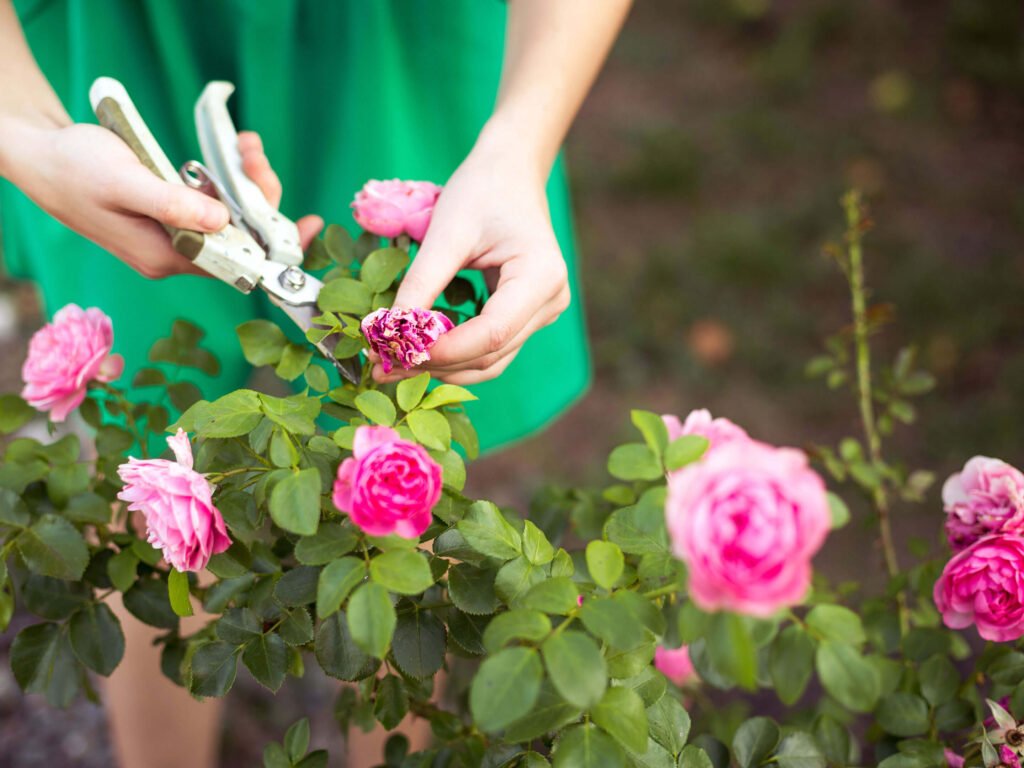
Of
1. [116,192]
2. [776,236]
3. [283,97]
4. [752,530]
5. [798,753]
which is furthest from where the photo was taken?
[776,236]

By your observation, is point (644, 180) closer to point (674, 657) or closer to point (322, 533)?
point (674, 657)

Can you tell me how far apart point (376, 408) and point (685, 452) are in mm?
241

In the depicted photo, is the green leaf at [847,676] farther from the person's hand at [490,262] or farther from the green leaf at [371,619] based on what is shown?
the person's hand at [490,262]

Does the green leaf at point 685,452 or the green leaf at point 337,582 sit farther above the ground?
the green leaf at point 685,452

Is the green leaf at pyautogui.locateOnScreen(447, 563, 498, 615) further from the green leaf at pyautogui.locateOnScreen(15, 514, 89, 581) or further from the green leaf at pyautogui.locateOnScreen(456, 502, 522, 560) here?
the green leaf at pyautogui.locateOnScreen(15, 514, 89, 581)

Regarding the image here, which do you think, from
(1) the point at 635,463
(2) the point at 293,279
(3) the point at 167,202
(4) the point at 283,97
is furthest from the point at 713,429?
(4) the point at 283,97

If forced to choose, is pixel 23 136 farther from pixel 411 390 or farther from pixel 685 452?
pixel 685 452

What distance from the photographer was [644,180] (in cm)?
329

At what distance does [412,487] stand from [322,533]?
0.34 ft

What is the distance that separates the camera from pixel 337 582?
0.68m

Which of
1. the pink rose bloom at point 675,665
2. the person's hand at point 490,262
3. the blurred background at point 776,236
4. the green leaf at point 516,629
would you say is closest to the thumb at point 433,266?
the person's hand at point 490,262

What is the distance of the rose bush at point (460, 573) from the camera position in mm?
606

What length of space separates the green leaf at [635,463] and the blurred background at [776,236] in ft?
5.23

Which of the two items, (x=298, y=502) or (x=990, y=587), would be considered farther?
(x=990, y=587)
